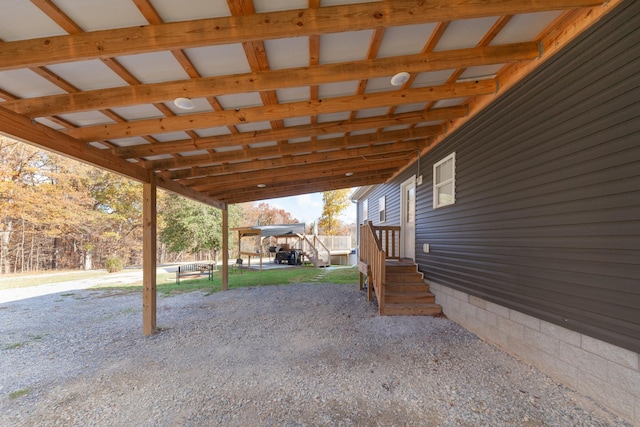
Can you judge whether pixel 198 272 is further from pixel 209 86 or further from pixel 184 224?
pixel 209 86

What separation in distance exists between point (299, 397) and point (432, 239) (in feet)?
13.5

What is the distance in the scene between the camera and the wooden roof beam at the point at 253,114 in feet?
11.1

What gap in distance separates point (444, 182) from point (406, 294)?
2325mm

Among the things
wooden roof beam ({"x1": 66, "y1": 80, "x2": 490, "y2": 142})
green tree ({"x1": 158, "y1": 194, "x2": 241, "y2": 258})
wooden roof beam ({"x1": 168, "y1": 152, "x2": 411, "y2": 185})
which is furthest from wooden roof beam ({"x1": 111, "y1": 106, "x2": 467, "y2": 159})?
green tree ({"x1": 158, "y1": 194, "x2": 241, "y2": 258})

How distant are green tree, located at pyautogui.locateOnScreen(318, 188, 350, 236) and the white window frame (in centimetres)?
1226

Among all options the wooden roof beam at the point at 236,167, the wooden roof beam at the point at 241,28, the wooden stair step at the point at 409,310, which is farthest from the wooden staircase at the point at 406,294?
the wooden roof beam at the point at 241,28

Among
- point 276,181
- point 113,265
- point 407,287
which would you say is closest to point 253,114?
point 276,181

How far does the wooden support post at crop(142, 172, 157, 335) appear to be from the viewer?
14.5 feet

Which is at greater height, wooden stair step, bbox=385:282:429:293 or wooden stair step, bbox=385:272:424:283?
wooden stair step, bbox=385:272:424:283

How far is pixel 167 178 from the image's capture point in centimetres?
526

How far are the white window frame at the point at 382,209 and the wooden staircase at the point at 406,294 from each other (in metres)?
3.10

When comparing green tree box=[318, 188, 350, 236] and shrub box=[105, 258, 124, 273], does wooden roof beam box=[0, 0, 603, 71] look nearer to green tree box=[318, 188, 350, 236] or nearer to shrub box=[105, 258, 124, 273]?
shrub box=[105, 258, 124, 273]

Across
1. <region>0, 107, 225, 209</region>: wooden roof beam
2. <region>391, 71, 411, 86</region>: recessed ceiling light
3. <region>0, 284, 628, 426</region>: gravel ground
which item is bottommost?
<region>0, 284, 628, 426</region>: gravel ground

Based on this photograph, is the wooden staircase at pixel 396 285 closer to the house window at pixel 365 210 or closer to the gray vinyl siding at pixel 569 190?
the gray vinyl siding at pixel 569 190
